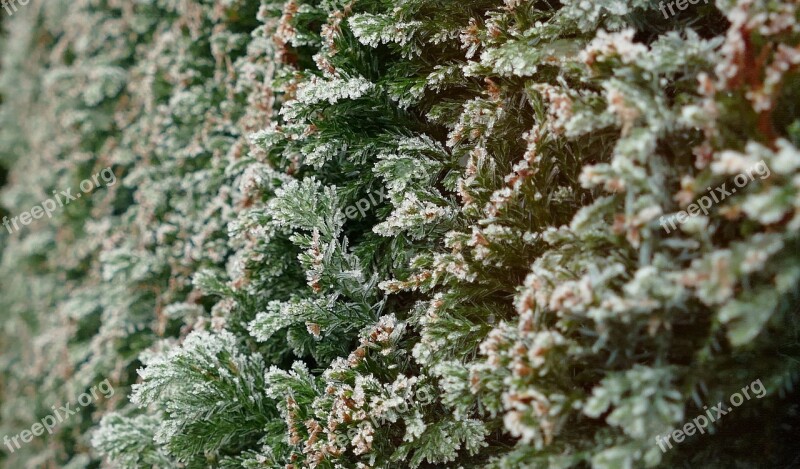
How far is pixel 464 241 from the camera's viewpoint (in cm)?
146

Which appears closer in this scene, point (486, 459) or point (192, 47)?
point (486, 459)

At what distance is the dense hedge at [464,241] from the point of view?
103cm

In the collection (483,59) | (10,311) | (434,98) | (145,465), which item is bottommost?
(10,311)

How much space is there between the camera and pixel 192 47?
2686 mm

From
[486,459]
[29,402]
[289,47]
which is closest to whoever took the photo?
[486,459]

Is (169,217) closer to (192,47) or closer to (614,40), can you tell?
(192,47)

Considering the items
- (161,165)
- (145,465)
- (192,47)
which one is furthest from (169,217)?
(145,465)

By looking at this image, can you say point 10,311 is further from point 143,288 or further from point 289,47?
point 289,47

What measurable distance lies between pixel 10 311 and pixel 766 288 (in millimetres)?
4738

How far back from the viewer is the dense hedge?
1032 millimetres

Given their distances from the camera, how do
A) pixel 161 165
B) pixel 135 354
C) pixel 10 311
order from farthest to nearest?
pixel 10 311 → pixel 161 165 → pixel 135 354

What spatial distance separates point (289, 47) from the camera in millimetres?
Answer: 1951

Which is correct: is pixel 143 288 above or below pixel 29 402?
above

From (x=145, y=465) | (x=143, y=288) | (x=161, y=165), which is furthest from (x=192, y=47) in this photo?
(x=145, y=465)
